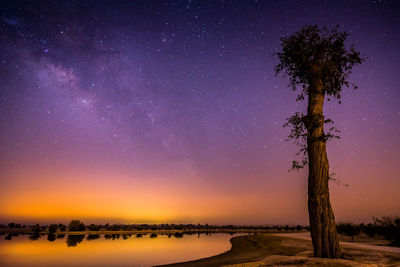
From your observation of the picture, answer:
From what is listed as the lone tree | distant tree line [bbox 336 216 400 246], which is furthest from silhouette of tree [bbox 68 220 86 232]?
the lone tree

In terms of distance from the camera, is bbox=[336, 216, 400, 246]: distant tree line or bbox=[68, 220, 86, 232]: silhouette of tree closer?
bbox=[336, 216, 400, 246]: distant tree line

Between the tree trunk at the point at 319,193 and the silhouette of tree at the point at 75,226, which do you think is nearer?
the tree trunk at the point at 319,193

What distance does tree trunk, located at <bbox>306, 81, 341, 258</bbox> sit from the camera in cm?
1104

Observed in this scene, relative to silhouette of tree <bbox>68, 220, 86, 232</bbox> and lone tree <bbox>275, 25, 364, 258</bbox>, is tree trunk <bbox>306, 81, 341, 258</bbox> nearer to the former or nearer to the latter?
lone tree <bbox>275, 25, 364, 258</bbox>

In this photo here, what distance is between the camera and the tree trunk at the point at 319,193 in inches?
435

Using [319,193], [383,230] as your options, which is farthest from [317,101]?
[383,230]

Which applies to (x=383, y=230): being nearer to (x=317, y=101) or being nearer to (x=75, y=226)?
(x=317, y=101)

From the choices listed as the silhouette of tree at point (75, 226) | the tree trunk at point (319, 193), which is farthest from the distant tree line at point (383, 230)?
the silhouette of tree at point (75, 226)

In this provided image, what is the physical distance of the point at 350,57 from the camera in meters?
13.3

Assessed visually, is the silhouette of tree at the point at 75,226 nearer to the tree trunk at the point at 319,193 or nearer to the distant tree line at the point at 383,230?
the distant tree line at the point at 383,230

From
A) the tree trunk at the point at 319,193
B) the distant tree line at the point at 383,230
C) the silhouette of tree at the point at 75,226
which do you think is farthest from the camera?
the silhouette of tree at the point at 75,226

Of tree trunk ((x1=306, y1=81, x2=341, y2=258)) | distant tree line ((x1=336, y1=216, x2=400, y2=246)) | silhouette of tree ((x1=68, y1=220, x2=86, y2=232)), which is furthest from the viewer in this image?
silhouette of tree ((x1=68, y1=220, x2=86, y2=232))

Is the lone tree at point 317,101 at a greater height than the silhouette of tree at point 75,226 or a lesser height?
greater

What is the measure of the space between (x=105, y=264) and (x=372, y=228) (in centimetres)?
2972
